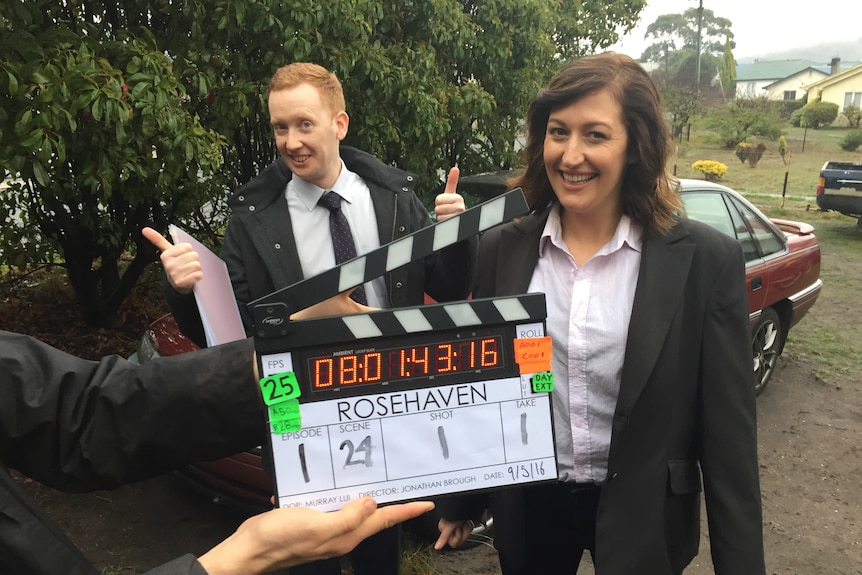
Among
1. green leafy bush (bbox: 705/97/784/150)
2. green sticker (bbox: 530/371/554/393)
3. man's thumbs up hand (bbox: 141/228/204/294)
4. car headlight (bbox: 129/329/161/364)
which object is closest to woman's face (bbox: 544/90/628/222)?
green sticker (bbox: 530/371/554/393)

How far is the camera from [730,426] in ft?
6.12

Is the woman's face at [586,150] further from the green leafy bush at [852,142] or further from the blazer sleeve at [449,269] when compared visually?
the green leafy bush at [852,142]

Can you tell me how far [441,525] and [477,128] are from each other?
226 inches

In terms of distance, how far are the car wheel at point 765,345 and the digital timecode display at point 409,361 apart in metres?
4.58

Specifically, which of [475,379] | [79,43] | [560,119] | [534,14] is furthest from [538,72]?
[475,379]

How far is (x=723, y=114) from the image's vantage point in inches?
1278

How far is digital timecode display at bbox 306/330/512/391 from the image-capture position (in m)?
1.38

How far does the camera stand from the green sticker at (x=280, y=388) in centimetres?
136

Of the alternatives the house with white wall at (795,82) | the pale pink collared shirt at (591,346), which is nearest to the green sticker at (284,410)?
the pale pink collared shirt at (591,346)

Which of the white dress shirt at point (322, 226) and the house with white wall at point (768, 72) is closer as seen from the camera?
the white dress shirt at point (322, 226)

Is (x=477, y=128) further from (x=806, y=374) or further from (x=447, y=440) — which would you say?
(x=447, y=440)

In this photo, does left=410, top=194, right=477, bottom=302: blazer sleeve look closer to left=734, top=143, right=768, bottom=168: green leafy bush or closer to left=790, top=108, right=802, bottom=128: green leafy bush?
left=734, top=143, right=768, bottom=168: green leafy bush

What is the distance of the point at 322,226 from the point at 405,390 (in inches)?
48.3

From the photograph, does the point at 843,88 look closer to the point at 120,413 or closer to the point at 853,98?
the point at 853,98
